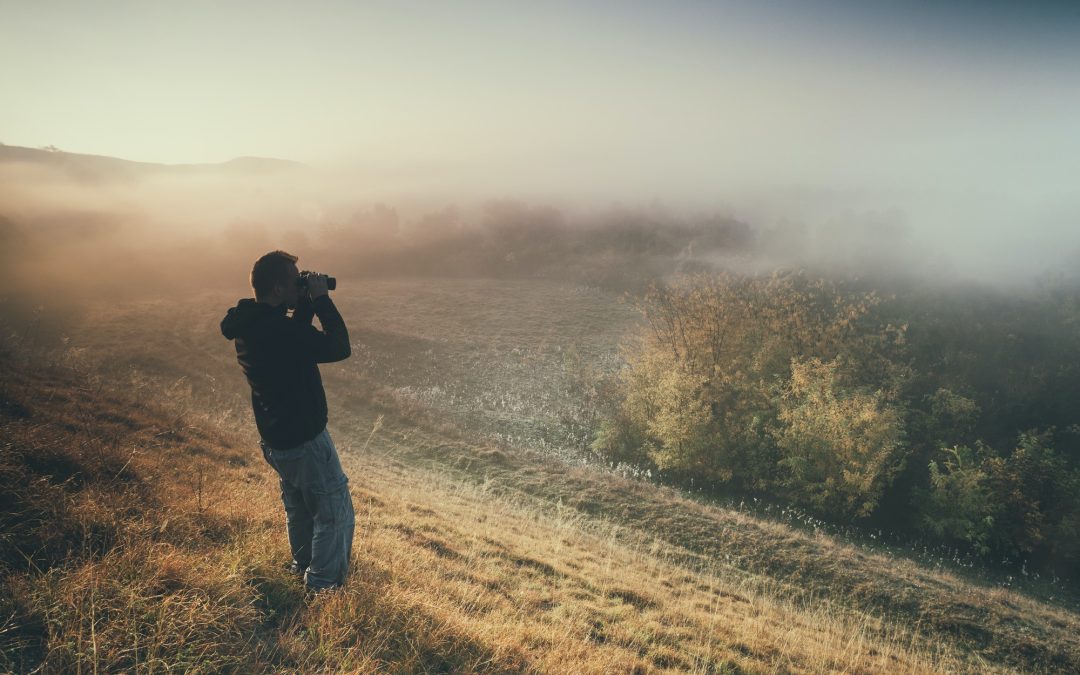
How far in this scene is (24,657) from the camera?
10.8 feet

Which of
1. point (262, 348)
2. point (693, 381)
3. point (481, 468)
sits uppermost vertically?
point (262, 348)

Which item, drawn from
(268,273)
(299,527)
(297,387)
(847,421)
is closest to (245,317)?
(268,273)

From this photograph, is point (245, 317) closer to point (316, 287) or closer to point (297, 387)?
point (316, 287)

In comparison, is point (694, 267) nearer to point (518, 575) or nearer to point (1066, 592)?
point (1066, 592)

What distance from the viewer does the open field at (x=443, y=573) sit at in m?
4.09

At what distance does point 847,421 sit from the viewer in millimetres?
24828

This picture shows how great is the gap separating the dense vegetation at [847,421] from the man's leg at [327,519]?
2466 cm

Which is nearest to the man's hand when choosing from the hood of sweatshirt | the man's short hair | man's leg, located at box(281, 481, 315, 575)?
the man's short hair

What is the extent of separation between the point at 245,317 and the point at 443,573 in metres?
5.11

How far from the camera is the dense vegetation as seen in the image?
25.2m

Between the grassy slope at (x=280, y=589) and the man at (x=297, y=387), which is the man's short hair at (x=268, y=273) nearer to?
the man at (x=297, y=387)

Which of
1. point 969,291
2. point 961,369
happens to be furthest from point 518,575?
point 969,291

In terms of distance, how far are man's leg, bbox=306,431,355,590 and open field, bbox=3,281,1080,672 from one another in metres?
0.32

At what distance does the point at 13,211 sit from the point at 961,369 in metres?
101
